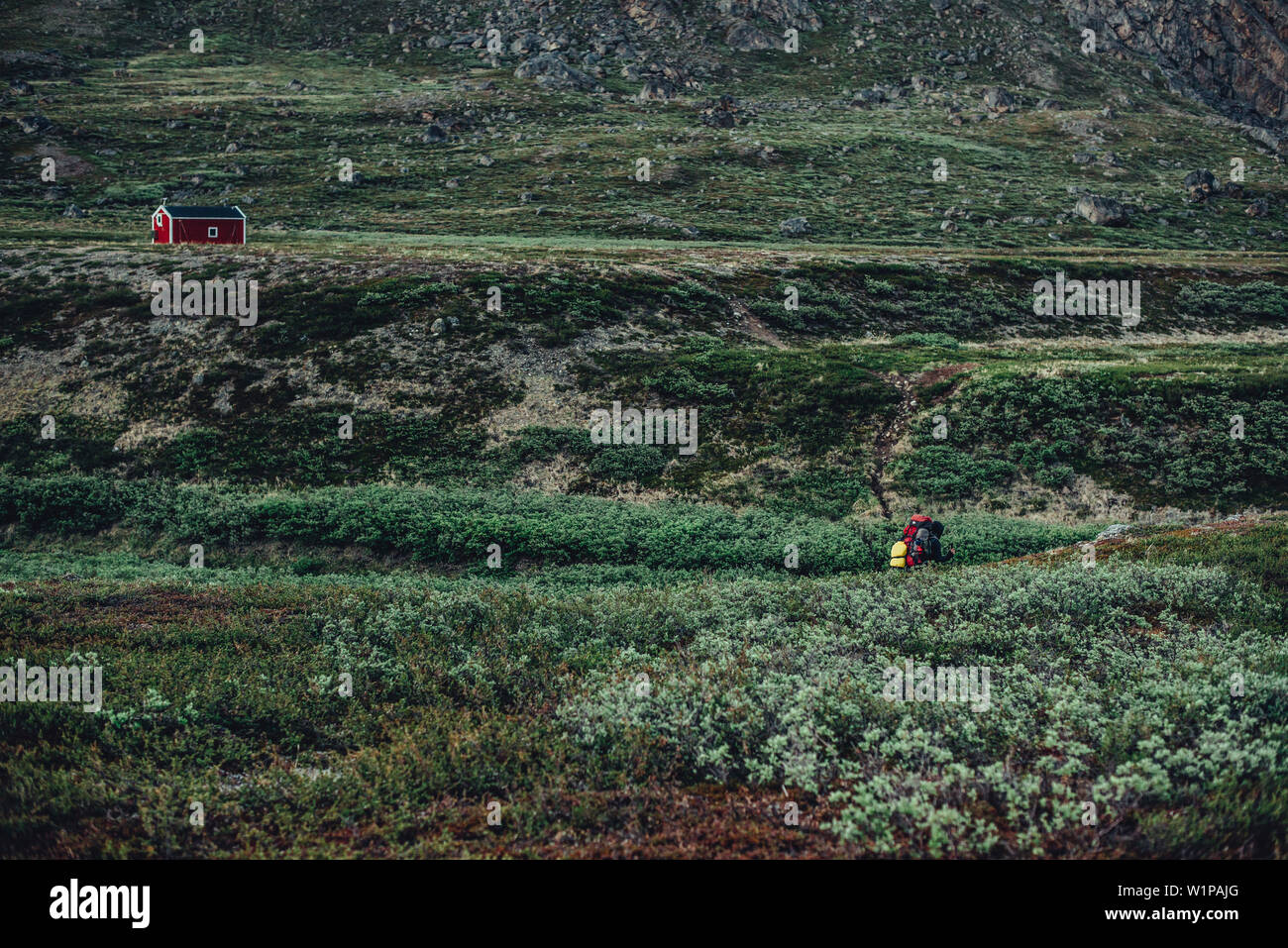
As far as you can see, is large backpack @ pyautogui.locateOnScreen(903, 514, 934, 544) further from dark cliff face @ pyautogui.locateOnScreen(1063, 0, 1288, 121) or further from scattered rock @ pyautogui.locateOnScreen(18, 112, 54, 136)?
dark cliff face @ pyautogui.locateOnScreen(1063, 0, 1288, 121)

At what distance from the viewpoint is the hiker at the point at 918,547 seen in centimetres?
2048

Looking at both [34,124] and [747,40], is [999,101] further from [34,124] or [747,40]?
[34,124]

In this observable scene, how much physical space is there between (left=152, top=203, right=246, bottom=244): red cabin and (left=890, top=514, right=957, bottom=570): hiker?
180 feet

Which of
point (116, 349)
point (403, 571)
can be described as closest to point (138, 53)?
point (116, 349)

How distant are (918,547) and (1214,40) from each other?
575 ft

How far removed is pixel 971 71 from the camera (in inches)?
5221

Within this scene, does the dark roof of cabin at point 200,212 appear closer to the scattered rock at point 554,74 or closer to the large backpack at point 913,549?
the large backpack at point 913,549

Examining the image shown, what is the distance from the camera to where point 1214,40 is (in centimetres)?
14575

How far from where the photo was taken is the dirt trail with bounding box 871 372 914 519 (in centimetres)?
2991

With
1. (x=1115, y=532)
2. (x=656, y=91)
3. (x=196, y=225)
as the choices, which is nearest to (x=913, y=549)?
(x=1115, y=532)

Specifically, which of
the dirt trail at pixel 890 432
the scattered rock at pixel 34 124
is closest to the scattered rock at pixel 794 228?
the dirt trail at pixel 890 432

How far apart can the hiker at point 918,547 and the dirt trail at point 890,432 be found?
7516mm
